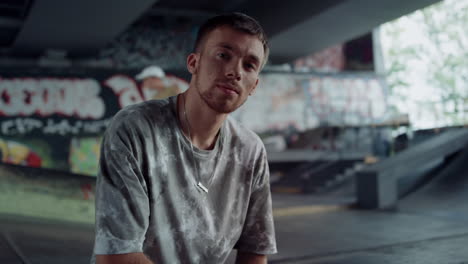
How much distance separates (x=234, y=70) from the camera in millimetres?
1718

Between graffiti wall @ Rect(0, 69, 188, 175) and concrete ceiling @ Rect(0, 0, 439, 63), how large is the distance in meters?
1.35

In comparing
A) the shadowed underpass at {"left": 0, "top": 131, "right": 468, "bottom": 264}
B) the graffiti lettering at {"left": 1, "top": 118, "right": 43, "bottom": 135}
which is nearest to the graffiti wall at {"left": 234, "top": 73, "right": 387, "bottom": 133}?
the shadowed underpass at {"left": 0, "top": 131, "right": 468, "bottom": 264}

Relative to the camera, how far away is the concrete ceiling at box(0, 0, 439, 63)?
9852mm

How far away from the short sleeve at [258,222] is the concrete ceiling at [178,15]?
830cm

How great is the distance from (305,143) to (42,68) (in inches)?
453

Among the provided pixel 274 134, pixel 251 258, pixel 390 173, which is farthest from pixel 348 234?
pixel 274 134

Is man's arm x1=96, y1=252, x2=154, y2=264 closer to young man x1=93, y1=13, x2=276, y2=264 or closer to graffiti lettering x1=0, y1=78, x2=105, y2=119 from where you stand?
young man x1=93, y1=13, x2=276, y2=264

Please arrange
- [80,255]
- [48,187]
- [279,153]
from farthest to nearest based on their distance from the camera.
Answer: [279,153] < [48,187] < [80,255]

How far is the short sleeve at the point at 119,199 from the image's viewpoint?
154 cm

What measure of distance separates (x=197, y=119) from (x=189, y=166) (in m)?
0.19

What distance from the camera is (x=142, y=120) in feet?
5.41

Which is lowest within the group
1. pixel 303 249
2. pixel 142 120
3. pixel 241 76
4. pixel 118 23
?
pixel 303 249

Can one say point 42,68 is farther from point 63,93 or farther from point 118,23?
point 118,23

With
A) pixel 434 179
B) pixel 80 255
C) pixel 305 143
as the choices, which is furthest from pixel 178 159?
Result: pixel 305 143
